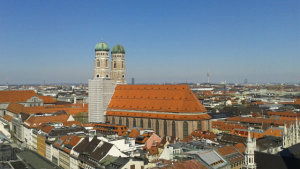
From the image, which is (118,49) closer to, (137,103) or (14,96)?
(137,103)

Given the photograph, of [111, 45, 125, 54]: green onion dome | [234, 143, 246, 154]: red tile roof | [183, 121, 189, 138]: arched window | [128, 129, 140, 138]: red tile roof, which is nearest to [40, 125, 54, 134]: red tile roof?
[128, 129, 140, 138]: red tile roof

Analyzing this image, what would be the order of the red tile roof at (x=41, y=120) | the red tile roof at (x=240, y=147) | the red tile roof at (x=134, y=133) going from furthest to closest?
the red tile roof at (x=41, y=120)
the red tile roof at (x=134, y=133)
the red tile roof at (x=240, y=147)

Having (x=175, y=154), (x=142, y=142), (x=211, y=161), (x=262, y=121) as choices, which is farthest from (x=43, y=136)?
(x=262, y=121)

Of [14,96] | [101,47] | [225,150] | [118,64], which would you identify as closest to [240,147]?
[225,150]

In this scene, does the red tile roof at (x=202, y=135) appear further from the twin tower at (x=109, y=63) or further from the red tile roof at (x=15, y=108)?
the red tile roof at (x=15, y=108)

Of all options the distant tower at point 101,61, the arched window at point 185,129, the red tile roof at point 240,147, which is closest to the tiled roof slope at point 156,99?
the arched window at point 185,129

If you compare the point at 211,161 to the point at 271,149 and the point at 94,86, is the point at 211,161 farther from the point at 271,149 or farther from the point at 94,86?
the point at 94,86

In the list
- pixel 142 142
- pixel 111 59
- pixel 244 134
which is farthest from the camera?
pixel 111 59
